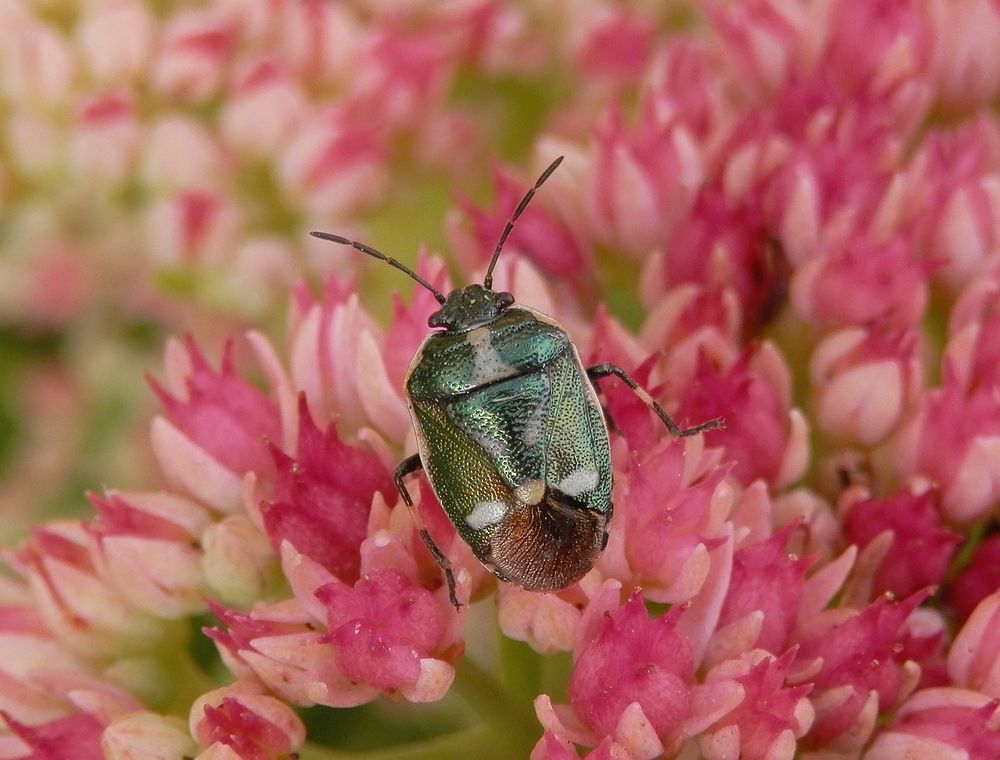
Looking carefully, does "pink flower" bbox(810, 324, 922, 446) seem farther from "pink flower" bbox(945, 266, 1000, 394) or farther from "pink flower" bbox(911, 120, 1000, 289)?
"pink flower" bbox(911, 120, 1000, 289)

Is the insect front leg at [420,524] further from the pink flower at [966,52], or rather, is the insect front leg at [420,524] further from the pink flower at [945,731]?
the pink flower at [966,52]

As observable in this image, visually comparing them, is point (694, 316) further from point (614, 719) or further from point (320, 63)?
point (320, 63)

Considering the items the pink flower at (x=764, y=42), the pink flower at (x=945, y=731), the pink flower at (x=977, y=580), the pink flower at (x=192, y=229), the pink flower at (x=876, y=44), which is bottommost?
the pink flower at (x=945, y=731)

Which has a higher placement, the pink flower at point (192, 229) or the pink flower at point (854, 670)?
the pink flower at point (192, 229)

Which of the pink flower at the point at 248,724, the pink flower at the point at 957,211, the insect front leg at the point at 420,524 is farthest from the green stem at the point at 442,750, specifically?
the pink flower at the point at 957,211

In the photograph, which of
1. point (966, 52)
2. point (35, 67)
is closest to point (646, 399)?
point (966, 52)
